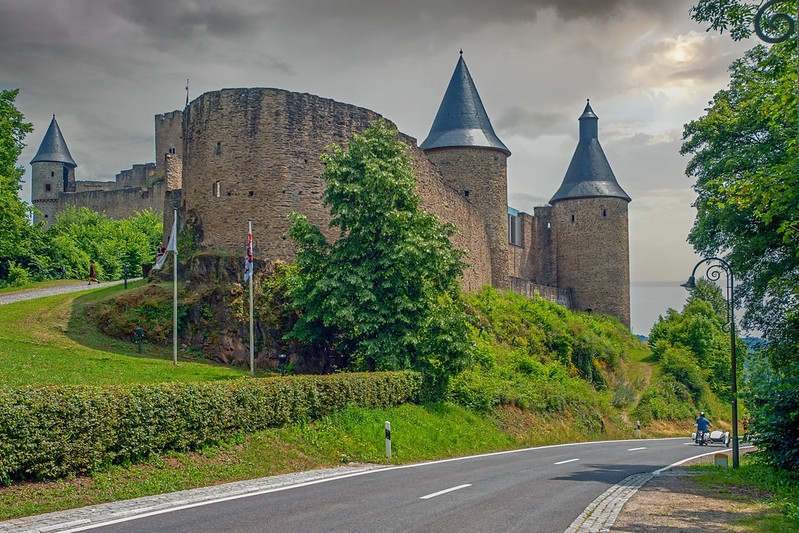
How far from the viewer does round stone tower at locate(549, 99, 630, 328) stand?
188 ft

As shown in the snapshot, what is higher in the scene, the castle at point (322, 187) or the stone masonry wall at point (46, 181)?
the stone masonry wall at point (46, 181)

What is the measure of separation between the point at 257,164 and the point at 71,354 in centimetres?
1060

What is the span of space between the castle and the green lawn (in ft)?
18.7

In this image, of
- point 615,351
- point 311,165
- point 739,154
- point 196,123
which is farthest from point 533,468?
point 615,351

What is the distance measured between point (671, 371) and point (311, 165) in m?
26.4

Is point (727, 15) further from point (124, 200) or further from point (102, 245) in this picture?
point (124, 200)

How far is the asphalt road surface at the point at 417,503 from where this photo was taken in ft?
31.1

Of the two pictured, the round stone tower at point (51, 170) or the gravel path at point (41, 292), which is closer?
the gravel path at point (41, 292)

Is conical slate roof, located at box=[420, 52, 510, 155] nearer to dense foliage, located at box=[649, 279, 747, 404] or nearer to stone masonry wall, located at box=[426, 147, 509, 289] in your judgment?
stone masonry wall, located at box=[426, 147, 509, 289]

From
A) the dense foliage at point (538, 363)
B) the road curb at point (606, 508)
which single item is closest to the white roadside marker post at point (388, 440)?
the road curb at point (606, 508)

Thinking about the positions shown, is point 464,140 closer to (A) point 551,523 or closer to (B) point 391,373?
(B) point 391,373

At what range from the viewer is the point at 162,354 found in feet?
79.4

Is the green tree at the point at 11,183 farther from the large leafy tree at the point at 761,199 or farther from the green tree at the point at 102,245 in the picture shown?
the large leafy tree at the point at 761,199

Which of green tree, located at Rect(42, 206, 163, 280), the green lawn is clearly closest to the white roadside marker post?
the green lawn
